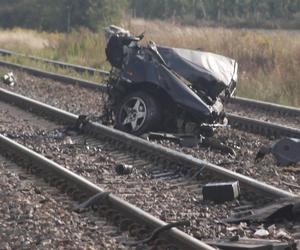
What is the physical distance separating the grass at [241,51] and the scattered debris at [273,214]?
1193 centimetres

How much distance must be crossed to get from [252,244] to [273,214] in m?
1.08

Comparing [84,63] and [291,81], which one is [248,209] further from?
[84,63]

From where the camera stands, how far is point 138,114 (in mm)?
14008

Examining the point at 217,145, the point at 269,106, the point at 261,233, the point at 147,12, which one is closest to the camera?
the point at 261,233

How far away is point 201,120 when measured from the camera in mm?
13727

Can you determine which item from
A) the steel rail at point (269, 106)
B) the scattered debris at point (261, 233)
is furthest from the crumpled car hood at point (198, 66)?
the scattered debris at point (261, 233)

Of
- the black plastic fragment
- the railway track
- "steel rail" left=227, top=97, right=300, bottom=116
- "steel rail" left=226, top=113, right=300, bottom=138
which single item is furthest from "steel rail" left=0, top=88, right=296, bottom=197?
"steel rail" left=227, top=97, right=300, bottom=116

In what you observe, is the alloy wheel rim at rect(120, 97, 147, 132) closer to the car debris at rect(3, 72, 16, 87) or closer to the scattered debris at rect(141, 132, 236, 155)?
the scattered debris at rect(141, 132, 236, 155)

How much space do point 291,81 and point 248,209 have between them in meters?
13.6

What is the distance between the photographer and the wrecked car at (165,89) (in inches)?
538

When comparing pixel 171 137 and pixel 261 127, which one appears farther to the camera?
pixel 261 127

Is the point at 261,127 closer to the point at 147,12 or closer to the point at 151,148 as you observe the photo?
the point at 151,148

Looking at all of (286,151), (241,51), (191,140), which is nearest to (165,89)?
(191,140)

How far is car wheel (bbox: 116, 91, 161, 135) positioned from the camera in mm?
13773
